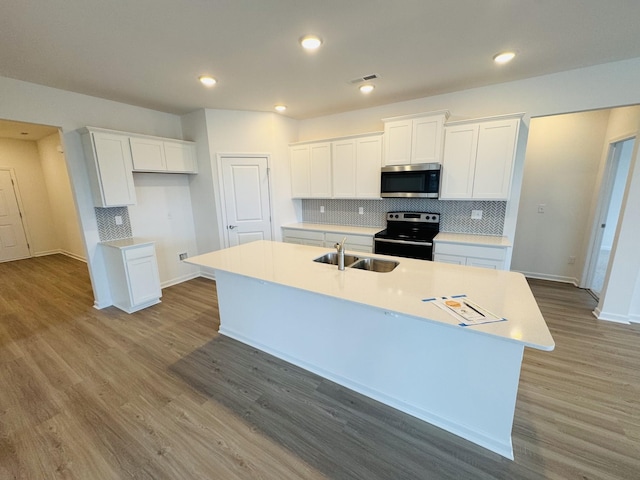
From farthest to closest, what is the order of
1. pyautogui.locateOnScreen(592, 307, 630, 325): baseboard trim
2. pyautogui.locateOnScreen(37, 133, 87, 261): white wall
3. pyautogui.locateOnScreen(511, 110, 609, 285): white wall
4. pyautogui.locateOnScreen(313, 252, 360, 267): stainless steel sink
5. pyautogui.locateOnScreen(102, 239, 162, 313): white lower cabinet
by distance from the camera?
pyautogui.locateOnScreen(37, 133, 87, 261): white wall
pyautogui.locateOnScreen(511, 110, 609, 285): white wall
pyautogui.locateOnScreen(102, 239, 162, 313): white lower cabinet
pyautogui.locateOnScreen(592, 307, 630, 325): baseboard trim
pyautogui.locateOnScreen(313, 252, 360, 267): stainless steel sink

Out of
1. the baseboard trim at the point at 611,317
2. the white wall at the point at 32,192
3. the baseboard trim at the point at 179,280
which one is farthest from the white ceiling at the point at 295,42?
the white wall at the point at 32,192

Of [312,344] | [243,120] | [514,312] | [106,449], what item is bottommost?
[106,449]

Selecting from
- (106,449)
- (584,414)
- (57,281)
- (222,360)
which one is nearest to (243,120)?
(222,360)

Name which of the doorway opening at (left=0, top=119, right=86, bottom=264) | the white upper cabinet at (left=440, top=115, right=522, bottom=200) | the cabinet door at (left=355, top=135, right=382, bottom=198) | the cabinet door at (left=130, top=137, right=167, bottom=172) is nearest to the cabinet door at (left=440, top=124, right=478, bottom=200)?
the white upper cabinet at (left=440, top=115, right=522, bottom=200)

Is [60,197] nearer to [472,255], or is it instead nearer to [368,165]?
[368,165]

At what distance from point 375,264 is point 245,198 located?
8.81 ft

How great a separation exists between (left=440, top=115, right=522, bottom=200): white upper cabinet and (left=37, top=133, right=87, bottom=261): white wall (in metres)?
6.98

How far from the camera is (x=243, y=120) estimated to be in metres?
4.03

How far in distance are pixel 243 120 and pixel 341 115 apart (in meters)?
1.58

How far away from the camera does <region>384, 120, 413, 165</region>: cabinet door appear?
3.31 m

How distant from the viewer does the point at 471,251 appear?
9.84ft

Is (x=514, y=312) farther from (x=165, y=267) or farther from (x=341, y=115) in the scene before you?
(x=165, y=267)

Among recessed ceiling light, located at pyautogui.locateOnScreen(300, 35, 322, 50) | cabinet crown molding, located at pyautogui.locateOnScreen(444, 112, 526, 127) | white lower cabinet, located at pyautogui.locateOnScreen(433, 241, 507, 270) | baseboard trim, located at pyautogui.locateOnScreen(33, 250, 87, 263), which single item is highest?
recessed ceiling light, located at pyautogui.locateOnScreen(300, 35, 322, 50)

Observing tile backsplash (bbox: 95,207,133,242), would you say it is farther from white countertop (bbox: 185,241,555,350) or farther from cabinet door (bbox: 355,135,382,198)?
cabinet door (bbox: 355,135,382,198)
